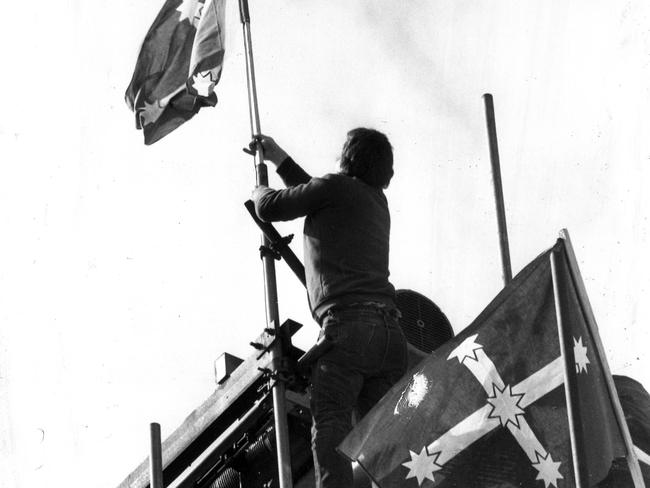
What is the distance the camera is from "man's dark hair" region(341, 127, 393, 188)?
11.2 meters

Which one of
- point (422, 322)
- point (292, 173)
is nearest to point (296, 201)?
point (292, 173)

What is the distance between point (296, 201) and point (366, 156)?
654 mm

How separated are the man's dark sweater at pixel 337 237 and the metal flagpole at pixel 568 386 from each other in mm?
1629

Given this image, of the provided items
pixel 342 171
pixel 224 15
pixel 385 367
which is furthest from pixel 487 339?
pixel 224 15

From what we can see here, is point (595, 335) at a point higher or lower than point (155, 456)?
lower

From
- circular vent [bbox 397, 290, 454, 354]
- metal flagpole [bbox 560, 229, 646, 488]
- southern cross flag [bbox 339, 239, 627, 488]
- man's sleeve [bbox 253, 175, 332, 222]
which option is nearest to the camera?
metal flagpole [bbox 560, 229, 646, 488]

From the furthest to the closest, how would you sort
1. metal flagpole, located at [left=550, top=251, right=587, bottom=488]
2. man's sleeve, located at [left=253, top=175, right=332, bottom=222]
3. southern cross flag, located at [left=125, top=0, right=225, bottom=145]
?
southern cross flag, located at [left=125, top=0, right=225, bottom=145] < man's sleeve, located at [left=253, top=175, right=332, bottom=222] < metal flagpole, located at [left=550, top=251, right=587, bottom=488]

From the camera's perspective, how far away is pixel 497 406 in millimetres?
9625

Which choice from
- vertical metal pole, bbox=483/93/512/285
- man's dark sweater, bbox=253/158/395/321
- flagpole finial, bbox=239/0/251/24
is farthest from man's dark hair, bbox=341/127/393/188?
flagpole finial, bbox=239/0/251/24

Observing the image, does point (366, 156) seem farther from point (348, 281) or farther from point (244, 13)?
point (244, 13)

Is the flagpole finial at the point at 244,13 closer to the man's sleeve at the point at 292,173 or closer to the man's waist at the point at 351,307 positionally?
the man's sleeve at the point at 292,173

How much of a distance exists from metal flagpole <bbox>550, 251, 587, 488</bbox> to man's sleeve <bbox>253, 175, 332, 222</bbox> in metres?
1.97

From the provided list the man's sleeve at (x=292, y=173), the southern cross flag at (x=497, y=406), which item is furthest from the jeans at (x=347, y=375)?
the man's sleeve at (x=292, y=173)

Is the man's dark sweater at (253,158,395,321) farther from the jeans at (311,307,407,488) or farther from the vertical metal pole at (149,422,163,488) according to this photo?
the vertical metal pole at (149,422,163,488)
